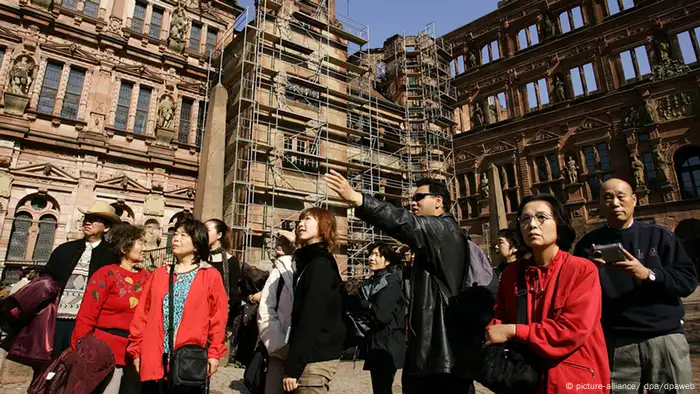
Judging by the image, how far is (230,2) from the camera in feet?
68.9

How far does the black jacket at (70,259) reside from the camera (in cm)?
361

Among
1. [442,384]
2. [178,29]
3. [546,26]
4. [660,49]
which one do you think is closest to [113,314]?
[442,384]

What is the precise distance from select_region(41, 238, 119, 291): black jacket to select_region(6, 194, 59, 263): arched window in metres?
13.4

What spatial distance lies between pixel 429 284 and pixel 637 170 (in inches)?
924

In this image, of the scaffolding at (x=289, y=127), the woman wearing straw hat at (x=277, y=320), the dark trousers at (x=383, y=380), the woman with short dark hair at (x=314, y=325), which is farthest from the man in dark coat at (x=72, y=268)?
the scaffolding at (x=289, y=127)

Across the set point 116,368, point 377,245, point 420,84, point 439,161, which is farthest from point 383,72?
point 116,368

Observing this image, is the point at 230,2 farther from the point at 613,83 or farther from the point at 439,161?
the point at 613,83

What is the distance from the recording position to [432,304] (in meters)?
2.39

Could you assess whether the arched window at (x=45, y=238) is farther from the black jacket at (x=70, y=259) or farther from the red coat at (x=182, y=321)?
the red coat at (x=182, y=321)

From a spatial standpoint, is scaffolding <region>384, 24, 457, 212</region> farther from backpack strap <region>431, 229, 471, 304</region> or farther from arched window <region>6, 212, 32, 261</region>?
backpack strap <region>431, 229, 471, 304</region>

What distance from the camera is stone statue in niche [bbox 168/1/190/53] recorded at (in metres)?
18.3

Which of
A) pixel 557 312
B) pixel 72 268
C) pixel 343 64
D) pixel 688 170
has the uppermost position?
pixel 343 64

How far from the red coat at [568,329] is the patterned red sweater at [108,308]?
297 centimetres

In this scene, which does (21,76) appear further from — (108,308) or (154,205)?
(108,308)
